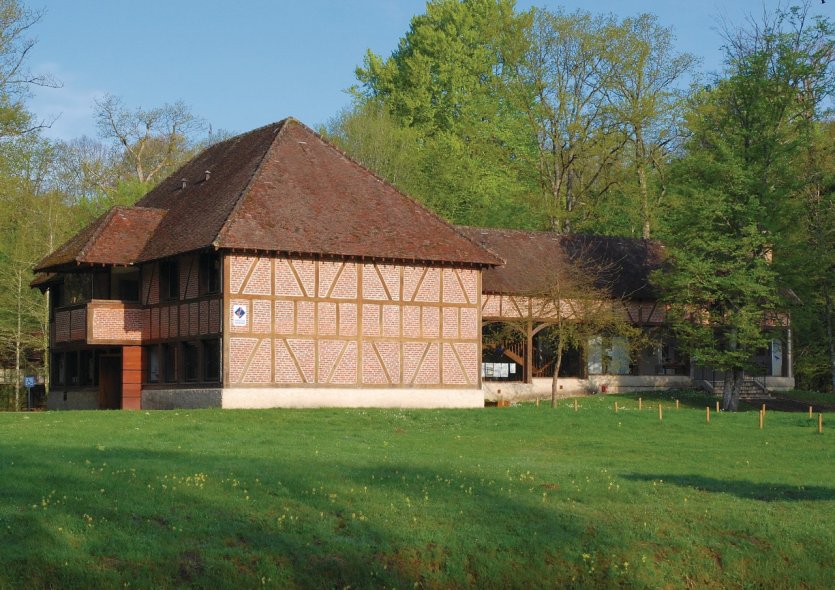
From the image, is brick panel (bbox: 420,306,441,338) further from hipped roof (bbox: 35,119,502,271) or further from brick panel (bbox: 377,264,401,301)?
hipped roof (bbox: 35,119,502,271)

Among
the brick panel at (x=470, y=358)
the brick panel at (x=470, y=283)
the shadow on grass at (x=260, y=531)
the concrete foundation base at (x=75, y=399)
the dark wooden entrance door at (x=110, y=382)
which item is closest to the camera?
the shadow on grass at (x=260, y=531)

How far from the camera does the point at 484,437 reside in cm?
3192

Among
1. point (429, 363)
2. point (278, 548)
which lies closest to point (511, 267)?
point (429, 363)


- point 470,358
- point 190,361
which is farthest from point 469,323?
point 190,361

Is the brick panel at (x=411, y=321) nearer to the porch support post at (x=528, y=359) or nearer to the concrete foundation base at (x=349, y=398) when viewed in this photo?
the concrete foundation base at (x=349, y=398)

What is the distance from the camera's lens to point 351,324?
1606 inches

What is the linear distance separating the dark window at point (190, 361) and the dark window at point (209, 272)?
6.41 ft

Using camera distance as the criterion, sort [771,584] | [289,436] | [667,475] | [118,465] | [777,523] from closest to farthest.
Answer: [771,584] → [777,523] → [118,465] → [667,475] → [289,436]

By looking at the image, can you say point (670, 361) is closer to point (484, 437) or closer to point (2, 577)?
point (484, 437)

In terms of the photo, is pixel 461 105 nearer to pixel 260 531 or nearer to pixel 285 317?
pixel 285 317

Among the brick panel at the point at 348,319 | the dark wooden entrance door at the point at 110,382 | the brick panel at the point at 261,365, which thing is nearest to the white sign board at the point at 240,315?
the brick panel at the point at 261,365

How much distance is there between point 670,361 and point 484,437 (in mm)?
26134

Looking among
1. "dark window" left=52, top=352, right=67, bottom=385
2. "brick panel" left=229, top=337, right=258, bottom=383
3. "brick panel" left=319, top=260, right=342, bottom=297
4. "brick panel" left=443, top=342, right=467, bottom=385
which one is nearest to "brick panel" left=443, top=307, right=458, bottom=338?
"brick panel" left=443, top=342, right=467, bottom=385

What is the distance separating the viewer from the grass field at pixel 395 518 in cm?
1678
